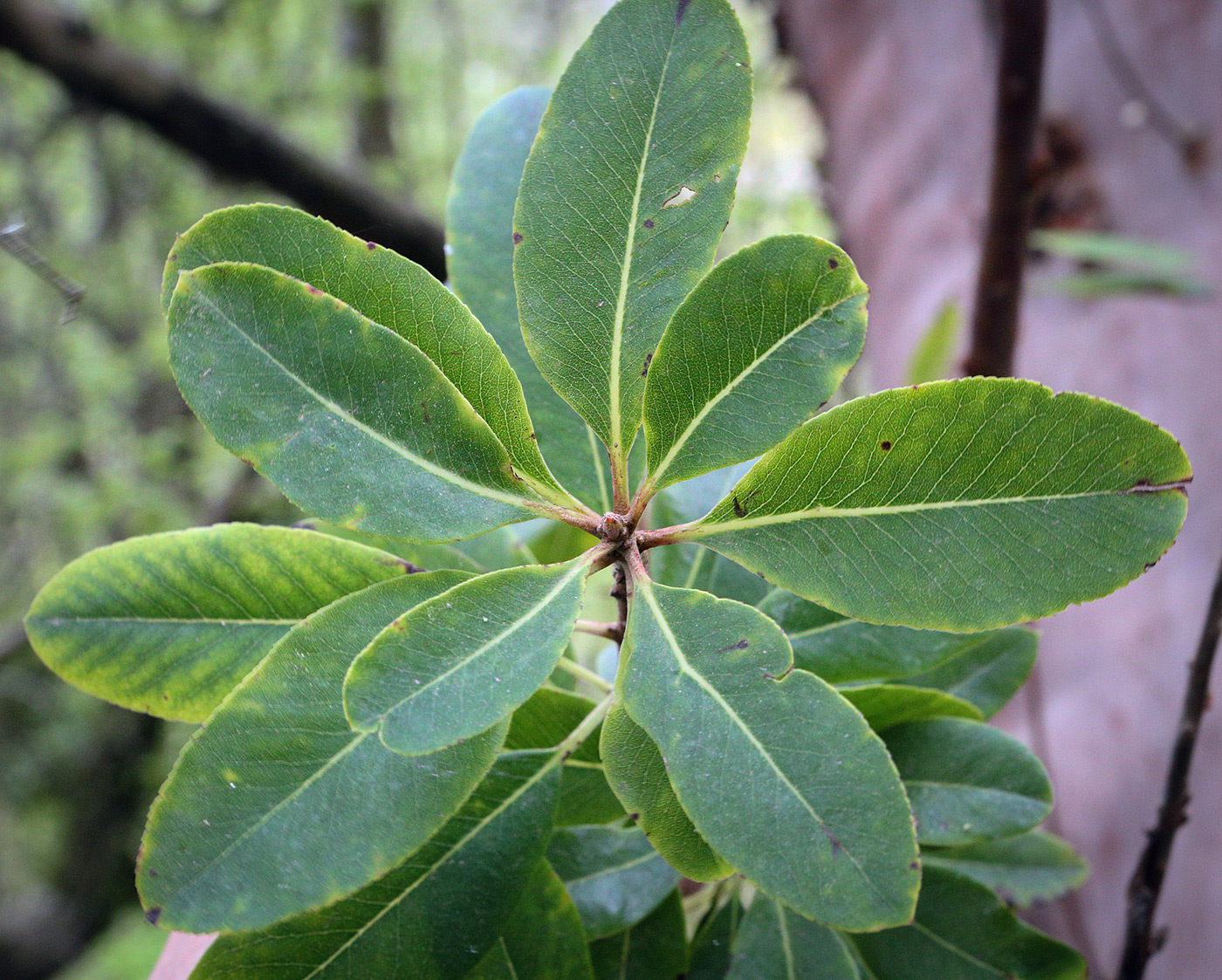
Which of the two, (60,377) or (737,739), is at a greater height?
(60,377)

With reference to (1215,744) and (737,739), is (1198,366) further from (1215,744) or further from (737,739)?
(737,739)

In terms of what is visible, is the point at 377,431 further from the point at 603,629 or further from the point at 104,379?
the point at 104,379

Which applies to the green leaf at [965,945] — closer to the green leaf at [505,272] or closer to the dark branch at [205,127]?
the green leaf at [505,272]

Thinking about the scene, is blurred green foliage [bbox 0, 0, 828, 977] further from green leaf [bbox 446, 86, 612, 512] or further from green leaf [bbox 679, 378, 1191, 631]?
green leaf [bbox 679, 378, 1191, 631]

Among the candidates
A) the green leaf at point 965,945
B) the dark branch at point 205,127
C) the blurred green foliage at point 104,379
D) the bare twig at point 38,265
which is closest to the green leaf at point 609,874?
the green leaf at point 965,945

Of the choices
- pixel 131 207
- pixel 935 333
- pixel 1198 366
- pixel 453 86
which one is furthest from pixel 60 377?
pixel 1198 366

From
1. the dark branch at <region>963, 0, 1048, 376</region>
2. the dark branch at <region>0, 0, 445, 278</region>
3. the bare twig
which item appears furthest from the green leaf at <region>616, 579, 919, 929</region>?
the dark branch at <region>0, 0, 445, 278</region>
